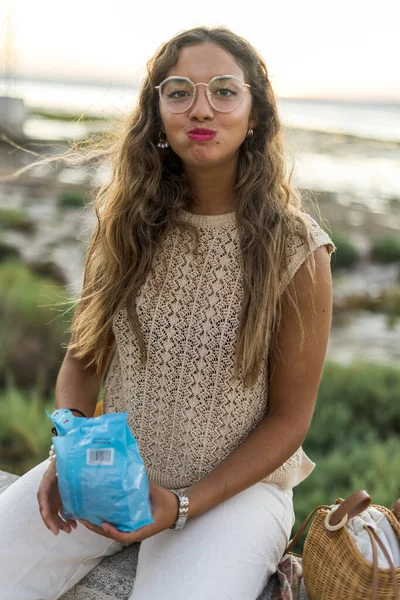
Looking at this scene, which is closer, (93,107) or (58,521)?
(58,521)

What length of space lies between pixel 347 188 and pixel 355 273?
18.0 ft

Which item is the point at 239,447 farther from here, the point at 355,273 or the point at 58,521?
the point at 355,273

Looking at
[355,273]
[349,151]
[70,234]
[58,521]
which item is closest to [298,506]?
[58,521]

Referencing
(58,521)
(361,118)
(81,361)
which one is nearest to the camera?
(58,521)

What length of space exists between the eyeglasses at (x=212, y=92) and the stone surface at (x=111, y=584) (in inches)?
48.4

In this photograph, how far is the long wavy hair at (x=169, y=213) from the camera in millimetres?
1861

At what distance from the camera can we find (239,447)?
1876mm

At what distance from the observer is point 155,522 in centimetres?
161

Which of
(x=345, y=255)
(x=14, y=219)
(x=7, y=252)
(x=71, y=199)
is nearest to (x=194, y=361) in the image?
(x=7, y=252)

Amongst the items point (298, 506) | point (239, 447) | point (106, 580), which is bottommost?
point (298, 506)

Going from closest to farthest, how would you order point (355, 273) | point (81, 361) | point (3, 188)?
1. point (81, 361)
2. point (355, 273)
3. point (3, 188)

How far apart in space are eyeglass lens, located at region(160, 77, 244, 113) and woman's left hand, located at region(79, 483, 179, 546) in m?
0.95

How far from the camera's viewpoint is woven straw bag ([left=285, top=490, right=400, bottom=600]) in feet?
5.44

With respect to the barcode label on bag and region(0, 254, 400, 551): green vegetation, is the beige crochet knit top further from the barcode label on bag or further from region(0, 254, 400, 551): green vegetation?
region(0, 254, 400, 551): green vegetation
